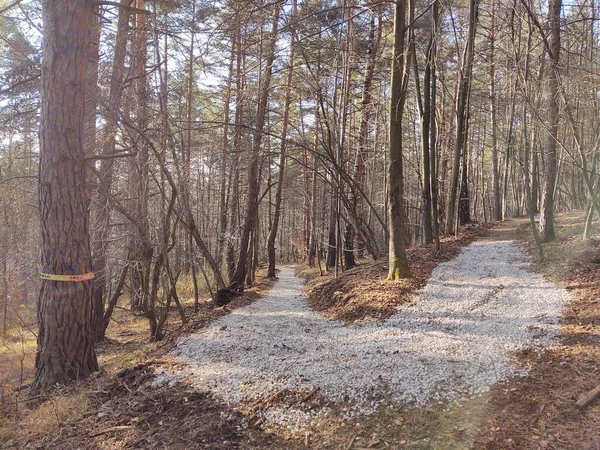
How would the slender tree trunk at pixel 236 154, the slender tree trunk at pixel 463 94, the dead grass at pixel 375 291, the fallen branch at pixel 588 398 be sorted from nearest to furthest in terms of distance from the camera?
the fallen branch at pixel 588 398 < the dead grass at pixel 375 291 < the slender tree trunk at pixel 463 94 < the slender tree trunk at pixel 236 154

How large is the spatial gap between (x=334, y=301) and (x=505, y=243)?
6.09 metres

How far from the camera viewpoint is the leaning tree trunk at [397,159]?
7355mm

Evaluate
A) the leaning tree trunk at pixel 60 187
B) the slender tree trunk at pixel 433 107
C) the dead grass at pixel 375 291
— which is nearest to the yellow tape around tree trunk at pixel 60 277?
the leaning tree trunk at pixel 60 187

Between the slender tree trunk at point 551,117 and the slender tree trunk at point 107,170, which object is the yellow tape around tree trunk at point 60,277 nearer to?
the slender tree trunk at point 107,170

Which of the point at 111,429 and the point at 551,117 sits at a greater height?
the point at 551,117

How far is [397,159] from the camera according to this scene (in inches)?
292

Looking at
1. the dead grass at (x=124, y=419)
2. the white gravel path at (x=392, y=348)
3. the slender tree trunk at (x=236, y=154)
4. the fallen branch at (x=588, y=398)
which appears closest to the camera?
the fallen branch at (x=588, y=398)

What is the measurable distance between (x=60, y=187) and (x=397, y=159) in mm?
5560

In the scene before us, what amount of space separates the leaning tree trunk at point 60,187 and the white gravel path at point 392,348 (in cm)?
143

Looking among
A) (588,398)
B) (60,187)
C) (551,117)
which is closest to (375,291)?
(588,398)

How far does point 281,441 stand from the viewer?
2.99 meters

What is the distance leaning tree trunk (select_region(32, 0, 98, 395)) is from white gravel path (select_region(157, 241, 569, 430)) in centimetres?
143

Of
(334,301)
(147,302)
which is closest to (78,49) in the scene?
(147,302)

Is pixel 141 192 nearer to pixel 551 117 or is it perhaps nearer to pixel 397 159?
pixel 397 159
